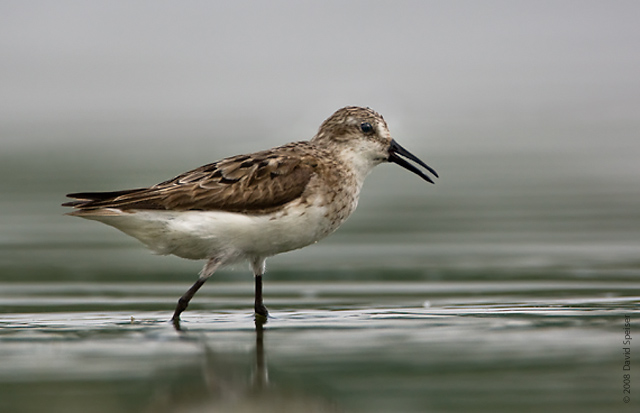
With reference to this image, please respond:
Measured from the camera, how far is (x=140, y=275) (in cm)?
1156

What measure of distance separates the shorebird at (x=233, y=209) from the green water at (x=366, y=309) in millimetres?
570

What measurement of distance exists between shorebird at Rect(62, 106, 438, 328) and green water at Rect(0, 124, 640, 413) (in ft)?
1.87

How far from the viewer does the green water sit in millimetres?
6531

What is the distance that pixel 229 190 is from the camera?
9.27 m

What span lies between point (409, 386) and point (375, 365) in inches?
22.6

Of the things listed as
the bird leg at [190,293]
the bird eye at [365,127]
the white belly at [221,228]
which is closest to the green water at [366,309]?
the bird leg at [190,293]

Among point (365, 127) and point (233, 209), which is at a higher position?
point (365, 127)

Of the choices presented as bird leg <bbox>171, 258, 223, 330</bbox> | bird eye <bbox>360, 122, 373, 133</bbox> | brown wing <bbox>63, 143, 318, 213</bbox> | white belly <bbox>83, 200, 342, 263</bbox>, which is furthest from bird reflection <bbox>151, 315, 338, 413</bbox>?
Result: bird eye <bbox>360, 122, 373, 133</bbox>

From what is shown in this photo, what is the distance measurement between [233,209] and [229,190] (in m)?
0.18

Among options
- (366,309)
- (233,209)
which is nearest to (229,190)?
(233,209)

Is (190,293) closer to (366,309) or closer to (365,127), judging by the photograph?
(366,309)

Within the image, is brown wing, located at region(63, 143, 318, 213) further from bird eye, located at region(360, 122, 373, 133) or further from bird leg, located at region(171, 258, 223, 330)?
bird eye, located at region(360, 122, 373, 133)

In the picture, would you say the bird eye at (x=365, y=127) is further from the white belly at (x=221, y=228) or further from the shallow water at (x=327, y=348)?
the shallow water at (x=327, y=348)

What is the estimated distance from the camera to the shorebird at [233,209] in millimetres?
9109
